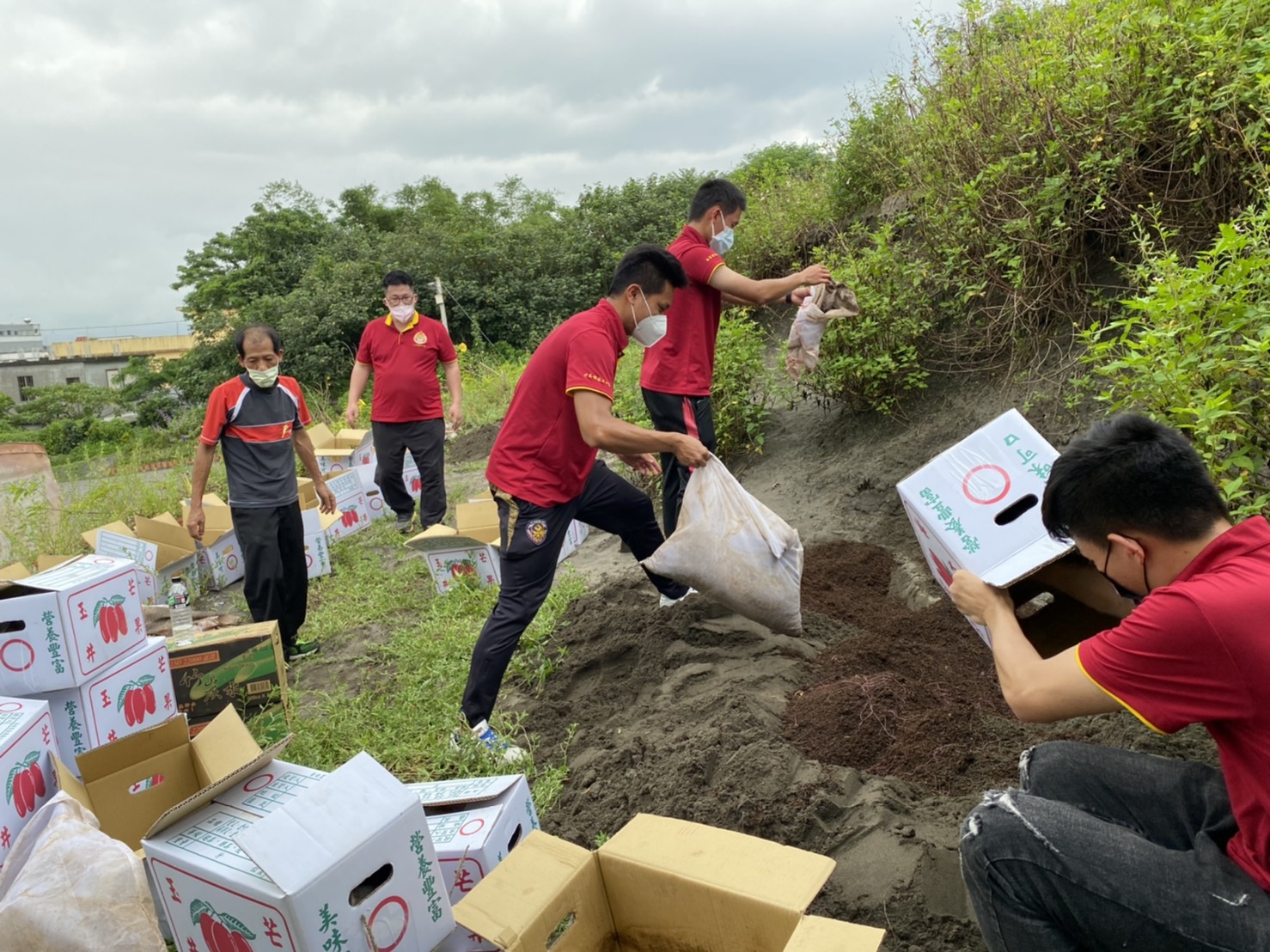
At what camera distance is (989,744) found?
2480mm

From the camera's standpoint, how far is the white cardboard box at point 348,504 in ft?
22.9

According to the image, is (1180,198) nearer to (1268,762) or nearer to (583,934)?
(1268,762)

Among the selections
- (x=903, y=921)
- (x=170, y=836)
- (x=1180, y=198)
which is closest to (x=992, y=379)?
(x=1180, y=198)

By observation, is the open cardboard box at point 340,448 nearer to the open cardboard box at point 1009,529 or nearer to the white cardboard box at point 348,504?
the white cardboard box at point 348,504

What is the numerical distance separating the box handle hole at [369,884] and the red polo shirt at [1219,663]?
140 cm

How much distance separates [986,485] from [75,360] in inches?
1890

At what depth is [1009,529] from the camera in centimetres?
226

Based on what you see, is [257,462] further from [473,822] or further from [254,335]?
[473,822]

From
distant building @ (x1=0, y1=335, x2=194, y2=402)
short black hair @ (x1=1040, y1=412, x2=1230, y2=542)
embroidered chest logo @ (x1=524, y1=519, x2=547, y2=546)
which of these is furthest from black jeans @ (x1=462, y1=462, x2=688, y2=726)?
distant building @ (x1=0, y1=335, x2=194, y2=402)

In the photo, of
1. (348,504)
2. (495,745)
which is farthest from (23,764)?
(348,504)

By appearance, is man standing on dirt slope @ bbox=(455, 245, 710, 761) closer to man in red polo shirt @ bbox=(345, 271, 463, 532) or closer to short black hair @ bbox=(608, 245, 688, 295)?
short black hair @ bbox=(608, 245, 688, 295)

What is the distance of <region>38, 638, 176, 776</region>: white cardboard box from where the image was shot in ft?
10.0

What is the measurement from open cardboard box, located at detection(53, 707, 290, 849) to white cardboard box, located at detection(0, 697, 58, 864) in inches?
2.1

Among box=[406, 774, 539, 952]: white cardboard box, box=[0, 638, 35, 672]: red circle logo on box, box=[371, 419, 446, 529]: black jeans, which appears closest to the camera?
box=[406, 774, 539, 952]: white cardboard box
